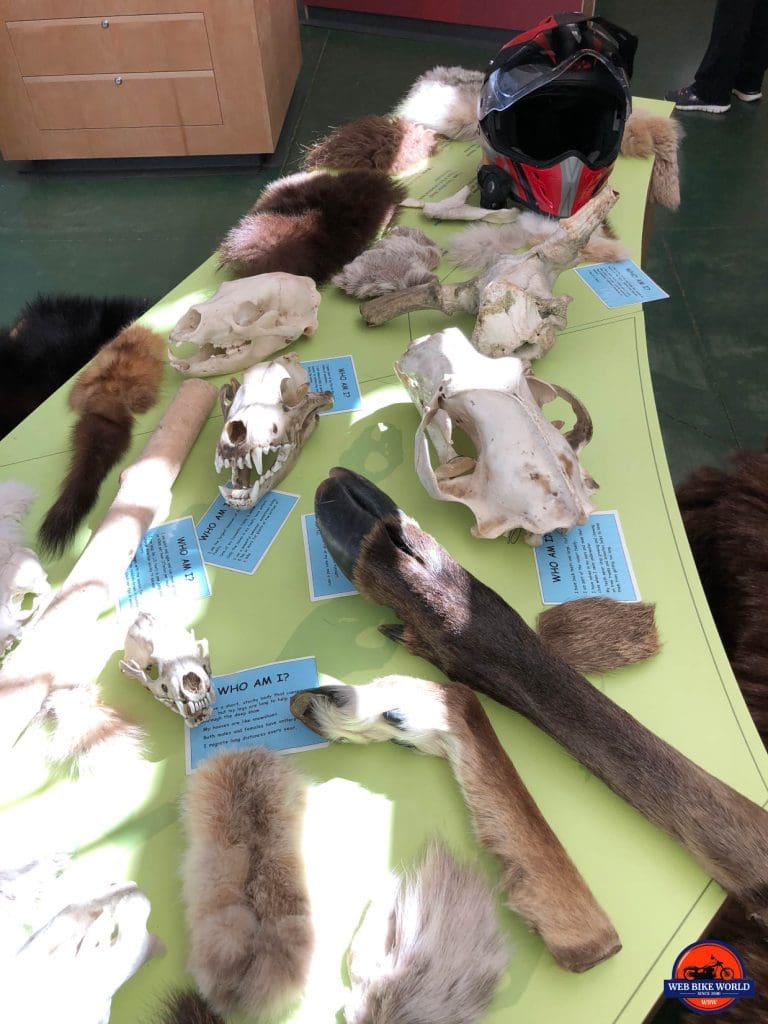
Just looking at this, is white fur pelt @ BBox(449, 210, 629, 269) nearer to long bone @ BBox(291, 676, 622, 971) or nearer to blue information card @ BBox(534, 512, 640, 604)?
blue information card @ BBox(534, 512, 640, 604)

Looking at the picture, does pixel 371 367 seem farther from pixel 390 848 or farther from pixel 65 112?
pixel 65 112

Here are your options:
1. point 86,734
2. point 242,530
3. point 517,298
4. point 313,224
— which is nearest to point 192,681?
point 86,734

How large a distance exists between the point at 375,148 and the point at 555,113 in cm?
67

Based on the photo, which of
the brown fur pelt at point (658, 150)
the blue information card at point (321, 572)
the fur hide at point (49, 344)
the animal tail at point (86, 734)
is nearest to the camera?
the animal tail at point (86, 734)

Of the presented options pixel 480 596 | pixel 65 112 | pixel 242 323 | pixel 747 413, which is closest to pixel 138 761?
pixel 480 596

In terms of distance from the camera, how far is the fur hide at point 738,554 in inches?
62.7

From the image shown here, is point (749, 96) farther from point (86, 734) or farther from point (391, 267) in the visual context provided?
point (86, 734)

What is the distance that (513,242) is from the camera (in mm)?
2361

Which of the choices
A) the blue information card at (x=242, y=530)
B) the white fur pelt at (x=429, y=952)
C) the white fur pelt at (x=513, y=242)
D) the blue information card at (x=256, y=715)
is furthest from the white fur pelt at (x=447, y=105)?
the white fur pelt at (x=429, y=952)

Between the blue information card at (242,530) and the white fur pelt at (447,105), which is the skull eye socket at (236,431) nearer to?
the blue information card at (242,530)

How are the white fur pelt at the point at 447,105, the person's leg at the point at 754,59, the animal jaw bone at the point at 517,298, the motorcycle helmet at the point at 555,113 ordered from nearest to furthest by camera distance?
1. the animal jaw bone at the point at 517,298
2. the motorcycle helmet at the point at 555,113
3. the white fur pelt at the point at 447,105
4. the person's leg at the point at 754,59

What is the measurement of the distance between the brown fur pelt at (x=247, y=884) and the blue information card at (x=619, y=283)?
5.16 feet

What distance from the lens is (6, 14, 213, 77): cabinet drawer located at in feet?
12.2

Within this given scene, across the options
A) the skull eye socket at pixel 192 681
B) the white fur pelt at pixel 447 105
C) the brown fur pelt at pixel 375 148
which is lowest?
the skull eye socket at pixel 192 681
